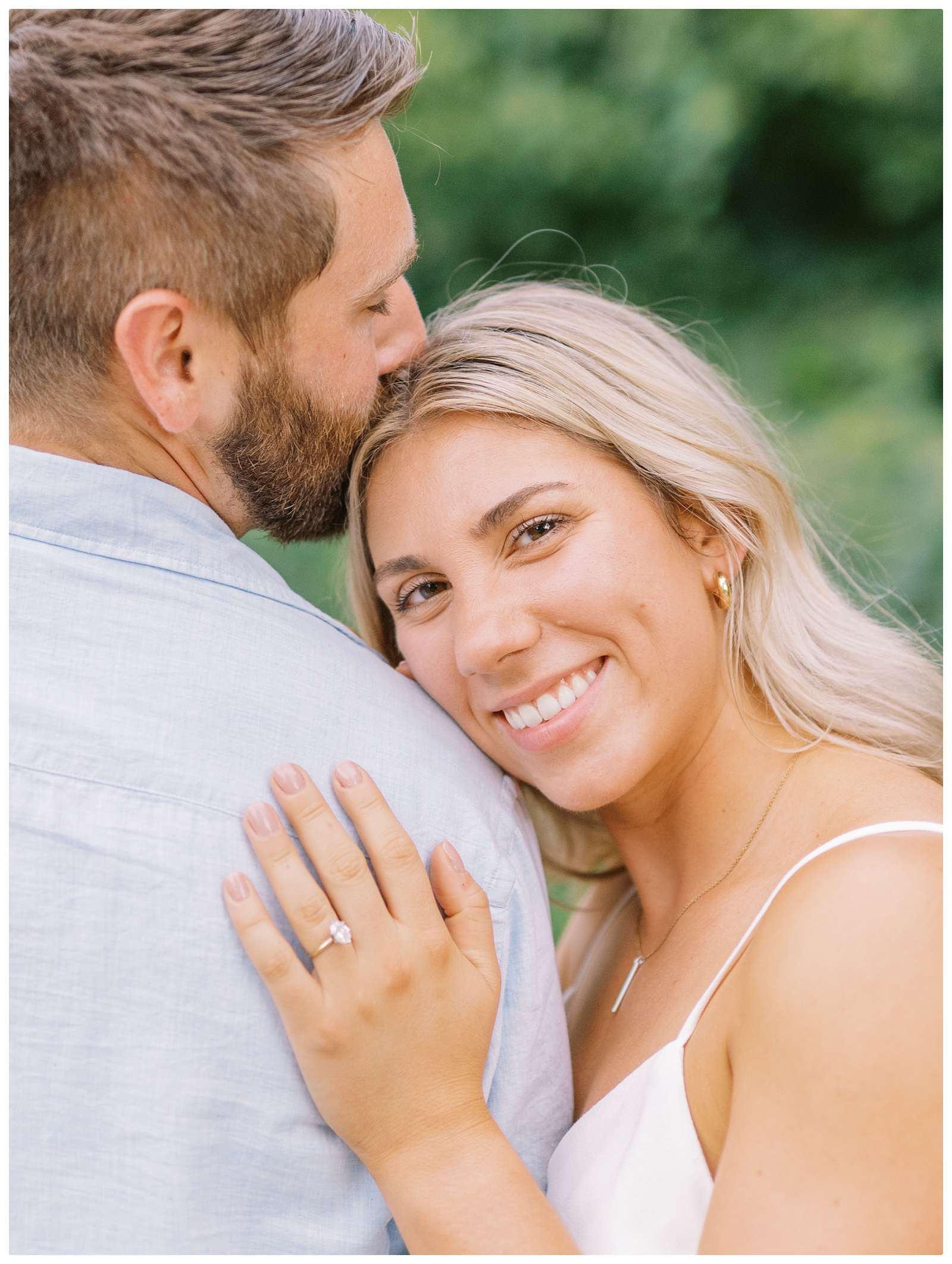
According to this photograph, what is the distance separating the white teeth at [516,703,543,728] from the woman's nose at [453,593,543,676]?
0.30 feet

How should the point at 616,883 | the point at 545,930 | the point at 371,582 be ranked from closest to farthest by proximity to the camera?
the point at 545,930 → the point at 371,582 → the point at 616,883

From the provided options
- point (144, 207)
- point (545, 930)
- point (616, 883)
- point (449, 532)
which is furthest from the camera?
point (616, 883)

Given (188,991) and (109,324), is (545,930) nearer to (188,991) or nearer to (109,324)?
(188,991)

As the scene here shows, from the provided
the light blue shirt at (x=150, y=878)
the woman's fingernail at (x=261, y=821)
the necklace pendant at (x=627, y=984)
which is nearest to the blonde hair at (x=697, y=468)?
the necklace pendant at (x=627, y=984)

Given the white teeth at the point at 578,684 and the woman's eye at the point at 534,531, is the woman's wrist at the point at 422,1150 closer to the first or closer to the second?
the white teeth at the point at 578,684

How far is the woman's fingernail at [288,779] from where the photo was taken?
149 cm

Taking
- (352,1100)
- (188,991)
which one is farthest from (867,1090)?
(188,991)

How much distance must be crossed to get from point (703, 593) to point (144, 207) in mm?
1214

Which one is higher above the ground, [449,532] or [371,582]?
[449,532]

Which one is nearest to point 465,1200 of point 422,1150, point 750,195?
point 422,1150

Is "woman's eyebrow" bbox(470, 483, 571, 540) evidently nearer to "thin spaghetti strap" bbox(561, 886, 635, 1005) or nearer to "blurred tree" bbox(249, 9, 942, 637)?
Result: "thin spaghetti strap" bbox(561, 886, 635, 1005)

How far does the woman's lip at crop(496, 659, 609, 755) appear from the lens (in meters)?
1.98

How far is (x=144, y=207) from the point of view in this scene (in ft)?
5.40

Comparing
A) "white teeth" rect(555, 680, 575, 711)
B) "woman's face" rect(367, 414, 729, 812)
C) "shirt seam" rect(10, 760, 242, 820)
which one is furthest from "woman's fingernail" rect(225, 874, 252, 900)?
"white teeth" rect(555, 680, 575, 711)
